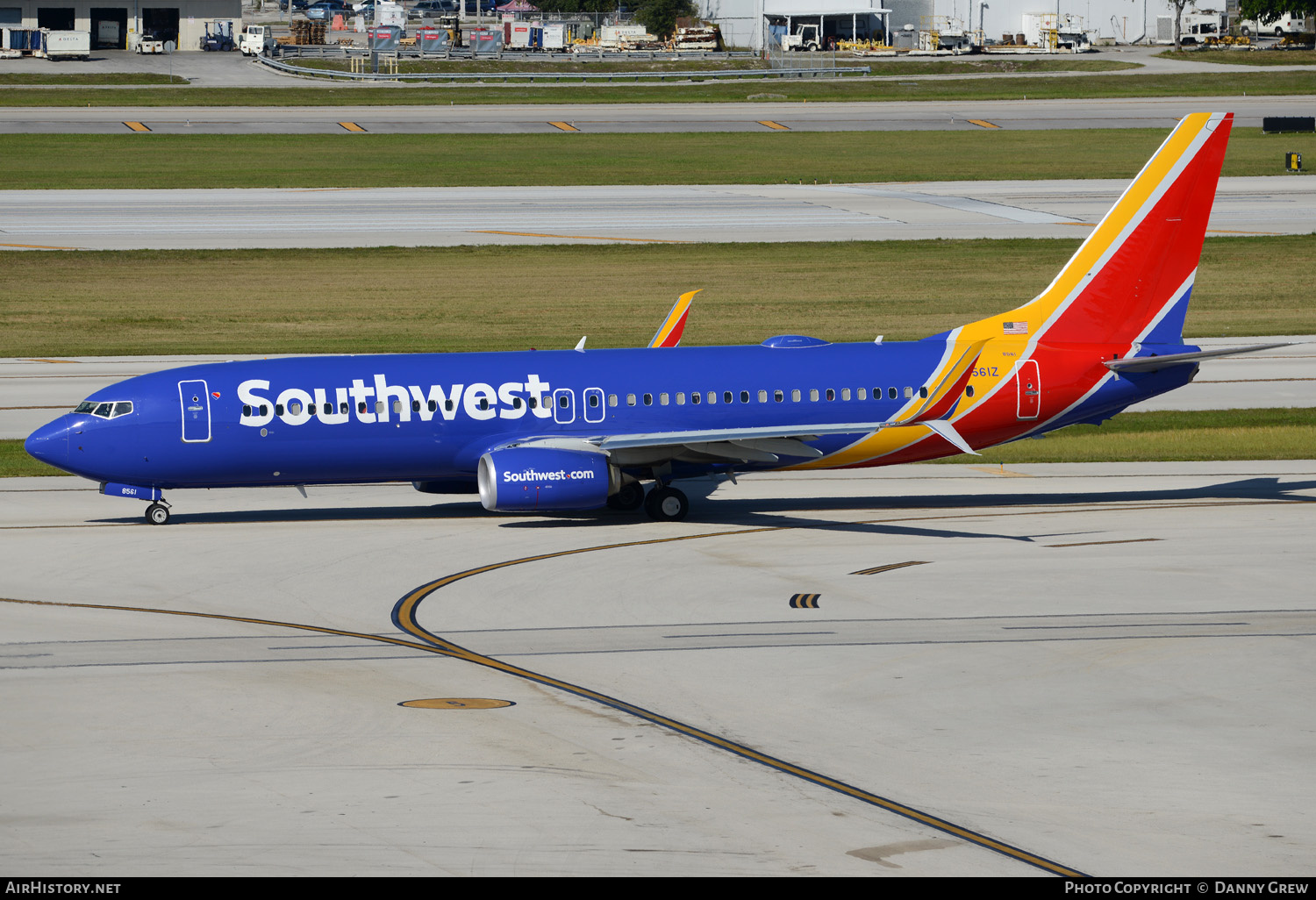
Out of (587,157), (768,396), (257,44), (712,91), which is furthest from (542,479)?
(257,44)

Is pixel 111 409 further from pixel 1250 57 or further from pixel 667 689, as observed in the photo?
pixel 1250 57

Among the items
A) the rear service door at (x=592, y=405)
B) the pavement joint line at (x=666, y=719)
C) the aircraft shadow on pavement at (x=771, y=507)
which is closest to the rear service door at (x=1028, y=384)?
the aircraft shadow on pavement at (x=771, y=507)

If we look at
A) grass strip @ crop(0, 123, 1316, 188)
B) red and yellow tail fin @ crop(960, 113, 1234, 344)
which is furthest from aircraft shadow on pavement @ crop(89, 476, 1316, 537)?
grass strip @ crop(0, 123, 1316, 188)

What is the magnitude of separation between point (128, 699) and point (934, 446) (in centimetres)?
2243

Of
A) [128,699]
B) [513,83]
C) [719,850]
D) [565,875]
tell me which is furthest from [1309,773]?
[513,83]

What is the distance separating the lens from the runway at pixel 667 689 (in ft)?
60.4

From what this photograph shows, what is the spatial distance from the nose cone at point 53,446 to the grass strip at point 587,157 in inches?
2592

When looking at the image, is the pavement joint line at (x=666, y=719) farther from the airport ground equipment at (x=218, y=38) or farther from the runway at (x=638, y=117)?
the airport ground equipment at (x=218, y=38)

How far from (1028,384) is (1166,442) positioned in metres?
10.1

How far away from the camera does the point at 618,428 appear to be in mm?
39125

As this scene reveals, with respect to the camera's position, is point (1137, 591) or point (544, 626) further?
point (1137, 591)

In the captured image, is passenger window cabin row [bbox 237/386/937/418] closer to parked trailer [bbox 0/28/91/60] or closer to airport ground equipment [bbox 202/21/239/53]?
parked trailer [bbox 0/28/91/60]
